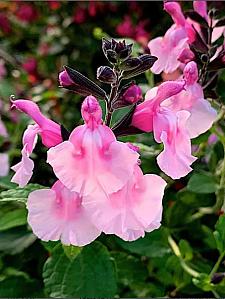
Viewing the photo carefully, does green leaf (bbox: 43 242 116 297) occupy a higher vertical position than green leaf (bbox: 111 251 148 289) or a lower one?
higher

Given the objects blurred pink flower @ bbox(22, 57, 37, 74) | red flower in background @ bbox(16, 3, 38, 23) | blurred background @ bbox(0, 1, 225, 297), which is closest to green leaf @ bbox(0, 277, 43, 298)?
blurred background @ bbox(0, 1, 225, 297)

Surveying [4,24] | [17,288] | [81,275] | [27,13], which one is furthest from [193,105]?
[4,24]

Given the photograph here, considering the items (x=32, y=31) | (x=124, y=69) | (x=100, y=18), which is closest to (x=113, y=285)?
(x=124, y=69)

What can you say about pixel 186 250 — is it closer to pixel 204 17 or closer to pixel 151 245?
pixel 151 245

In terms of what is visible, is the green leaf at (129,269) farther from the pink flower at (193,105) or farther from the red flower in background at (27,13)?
the red flower in background at (27,13)

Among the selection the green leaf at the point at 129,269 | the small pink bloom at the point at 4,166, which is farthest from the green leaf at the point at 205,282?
the small pink bloom at the point at 4,166

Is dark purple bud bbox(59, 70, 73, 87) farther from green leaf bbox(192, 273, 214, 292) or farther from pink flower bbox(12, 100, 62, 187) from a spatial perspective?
green leaf bbox(192, 273, 214, 292)

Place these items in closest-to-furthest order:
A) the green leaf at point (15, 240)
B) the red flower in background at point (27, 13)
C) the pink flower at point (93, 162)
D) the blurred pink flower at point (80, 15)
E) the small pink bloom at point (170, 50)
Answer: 1. the pink flower at point (93, 162)
2. the small pink bloom at point (170, 50)
3. the green leaf at point (15, 240)
4. the blurred pink flower at point (80, 15)
5. the red flower in background at point (27, 13)
